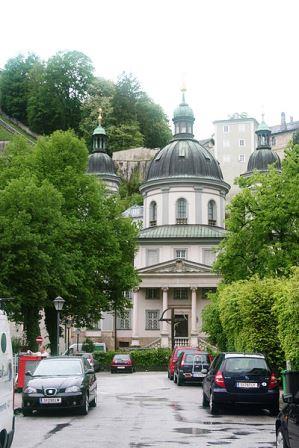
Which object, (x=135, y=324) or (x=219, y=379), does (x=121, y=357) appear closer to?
(x=135, y=324)

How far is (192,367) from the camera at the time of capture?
33406 millimetres

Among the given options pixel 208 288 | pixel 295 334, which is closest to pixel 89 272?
pixel 295 334

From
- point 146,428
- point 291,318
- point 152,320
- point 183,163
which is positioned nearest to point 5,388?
point 146,428

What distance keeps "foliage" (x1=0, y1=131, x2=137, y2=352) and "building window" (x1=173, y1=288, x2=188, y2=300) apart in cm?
2389

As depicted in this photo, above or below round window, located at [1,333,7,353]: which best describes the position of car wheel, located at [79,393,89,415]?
below

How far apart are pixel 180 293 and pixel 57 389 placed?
55695mm

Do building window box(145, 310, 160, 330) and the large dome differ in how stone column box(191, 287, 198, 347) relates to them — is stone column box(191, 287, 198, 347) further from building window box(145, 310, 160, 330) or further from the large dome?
the large dome

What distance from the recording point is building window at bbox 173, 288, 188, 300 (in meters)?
73.1

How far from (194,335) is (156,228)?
12.1 metres

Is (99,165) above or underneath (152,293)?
above

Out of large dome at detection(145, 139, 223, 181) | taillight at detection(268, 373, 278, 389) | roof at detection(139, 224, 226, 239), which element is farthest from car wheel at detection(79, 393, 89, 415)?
large dome at detection(145, 139, 223, 181)

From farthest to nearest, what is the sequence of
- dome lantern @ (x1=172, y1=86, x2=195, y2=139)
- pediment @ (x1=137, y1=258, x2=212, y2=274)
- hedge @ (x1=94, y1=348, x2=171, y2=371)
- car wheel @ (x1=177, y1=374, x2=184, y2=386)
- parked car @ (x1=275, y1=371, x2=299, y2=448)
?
dome lantern @ (x1=172, y1=86, x2=195, y2=139) < pediment @ (x1=137, y1=258, x2=212, y2=274) < hedge @ (x1=94, y1=348, x2=171, y2=371) < car wheel @ (x1=177, y1=374, x2=184, y2=386) < parked car @ (x1=275, y1=371, x2=299, y2=448)

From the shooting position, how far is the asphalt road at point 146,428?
1326 cm

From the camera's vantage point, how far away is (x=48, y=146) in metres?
45.8
